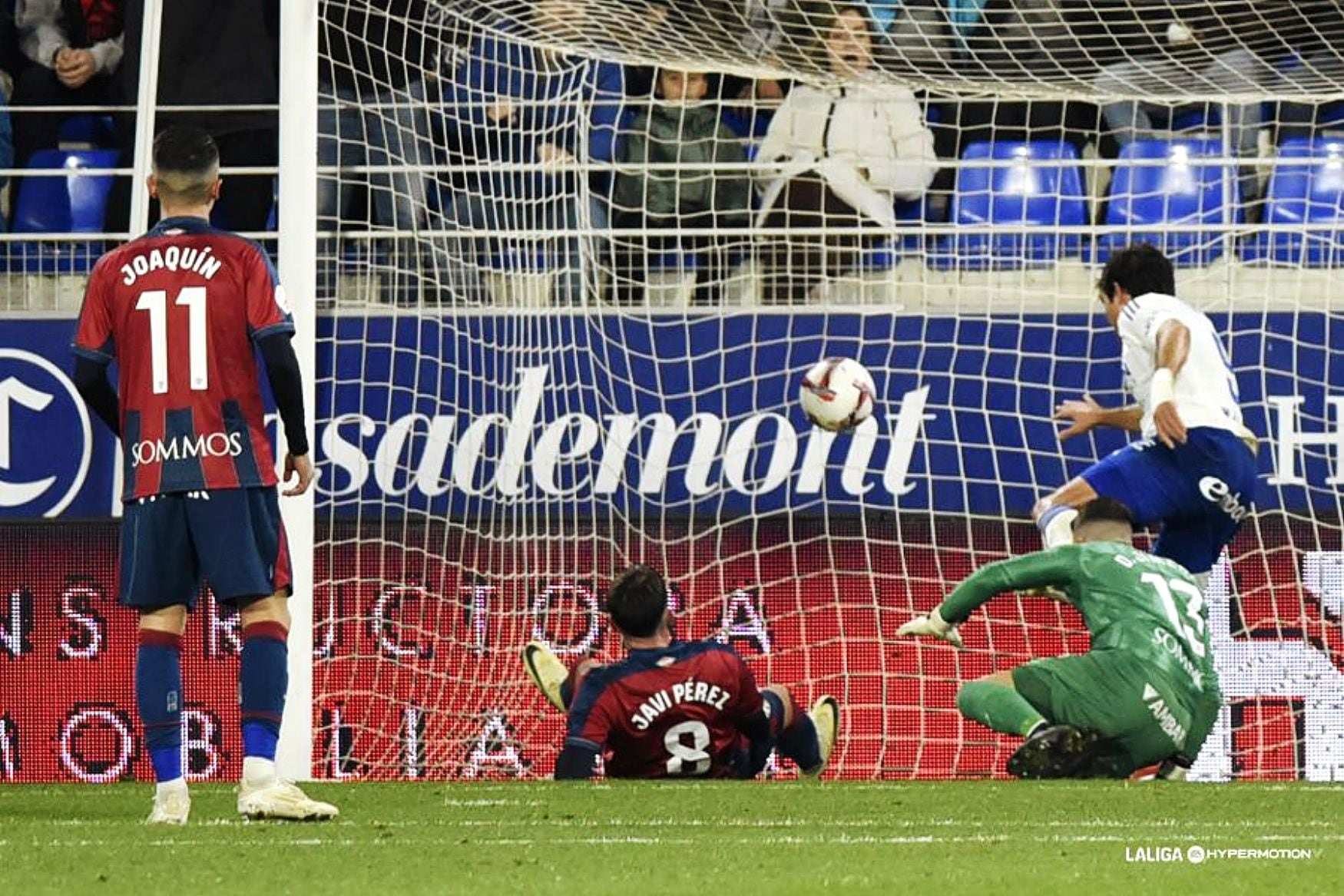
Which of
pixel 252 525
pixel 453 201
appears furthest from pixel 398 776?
pixel 252 525

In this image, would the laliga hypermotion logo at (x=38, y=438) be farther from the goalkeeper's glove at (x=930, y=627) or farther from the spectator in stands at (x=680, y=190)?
the goalkeeper's glove at (x=930, y=627)

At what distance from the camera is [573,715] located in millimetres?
7852

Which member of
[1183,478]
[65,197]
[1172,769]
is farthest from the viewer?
[65,197]

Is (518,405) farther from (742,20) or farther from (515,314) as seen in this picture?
(742,20)

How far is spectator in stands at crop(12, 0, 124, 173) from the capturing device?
11953mm

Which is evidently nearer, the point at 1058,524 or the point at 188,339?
the point at 188,339

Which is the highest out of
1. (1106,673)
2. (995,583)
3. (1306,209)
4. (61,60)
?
(61,60)

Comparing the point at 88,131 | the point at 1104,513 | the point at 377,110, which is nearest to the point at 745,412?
the point at 377,110

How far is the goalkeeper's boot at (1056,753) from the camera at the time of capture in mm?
7727

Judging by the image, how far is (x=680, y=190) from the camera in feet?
36.0

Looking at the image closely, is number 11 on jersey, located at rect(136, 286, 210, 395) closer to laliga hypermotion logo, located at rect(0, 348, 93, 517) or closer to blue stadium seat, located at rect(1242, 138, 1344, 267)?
laliga hypermotion logo, located at rect(0, 348, 93, 517)

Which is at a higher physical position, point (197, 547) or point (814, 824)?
point (197, 547)

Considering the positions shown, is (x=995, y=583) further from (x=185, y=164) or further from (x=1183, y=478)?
(x=185, y=164)

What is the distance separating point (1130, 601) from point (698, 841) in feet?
8.67
